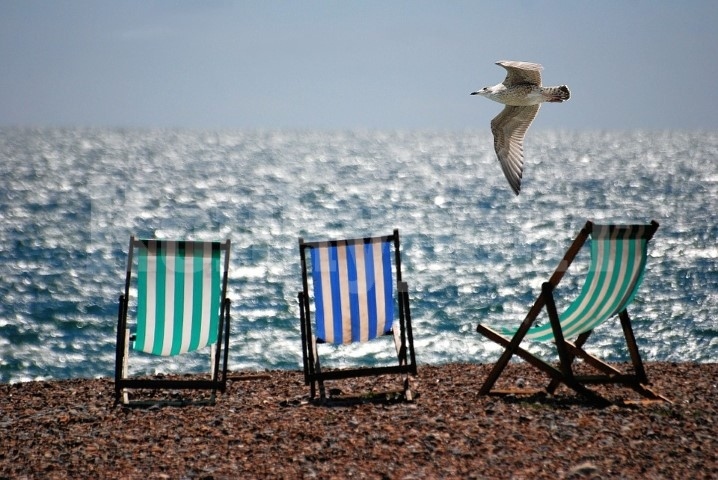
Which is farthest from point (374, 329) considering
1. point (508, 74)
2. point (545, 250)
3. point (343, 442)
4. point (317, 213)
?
point (317, 213)

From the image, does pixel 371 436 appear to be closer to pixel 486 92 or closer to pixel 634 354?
pixel 634 354

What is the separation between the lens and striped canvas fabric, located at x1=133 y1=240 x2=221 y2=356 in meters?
5.64

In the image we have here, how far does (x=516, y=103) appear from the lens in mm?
8375

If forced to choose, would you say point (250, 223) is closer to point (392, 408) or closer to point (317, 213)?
point (317, 213)

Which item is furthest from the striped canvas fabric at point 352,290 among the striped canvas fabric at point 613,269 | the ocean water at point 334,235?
the ocean water at point 334,235

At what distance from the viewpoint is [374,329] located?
5879 mm

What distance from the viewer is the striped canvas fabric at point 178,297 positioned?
564cm

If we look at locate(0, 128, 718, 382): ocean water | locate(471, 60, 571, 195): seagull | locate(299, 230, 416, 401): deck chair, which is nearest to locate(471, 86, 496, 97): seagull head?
locate(471, 60, 571, 195): seagull

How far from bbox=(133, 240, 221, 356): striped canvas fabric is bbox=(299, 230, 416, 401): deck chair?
0.56 m

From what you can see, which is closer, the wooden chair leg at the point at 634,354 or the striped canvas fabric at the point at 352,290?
the wooden chair leg at the point at 634,354

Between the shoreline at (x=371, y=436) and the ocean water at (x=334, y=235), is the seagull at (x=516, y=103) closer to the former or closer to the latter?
the shoreline at (x=371, y=436)

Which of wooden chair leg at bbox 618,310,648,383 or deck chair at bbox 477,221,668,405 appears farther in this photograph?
wooden chair leg at bbox 618,310,648,383

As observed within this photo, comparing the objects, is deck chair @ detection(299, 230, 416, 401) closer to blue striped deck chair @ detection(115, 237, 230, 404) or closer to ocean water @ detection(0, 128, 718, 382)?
blue striped deck chair @ detection(115, 237, 230, 404)

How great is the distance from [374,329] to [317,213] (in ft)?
119
